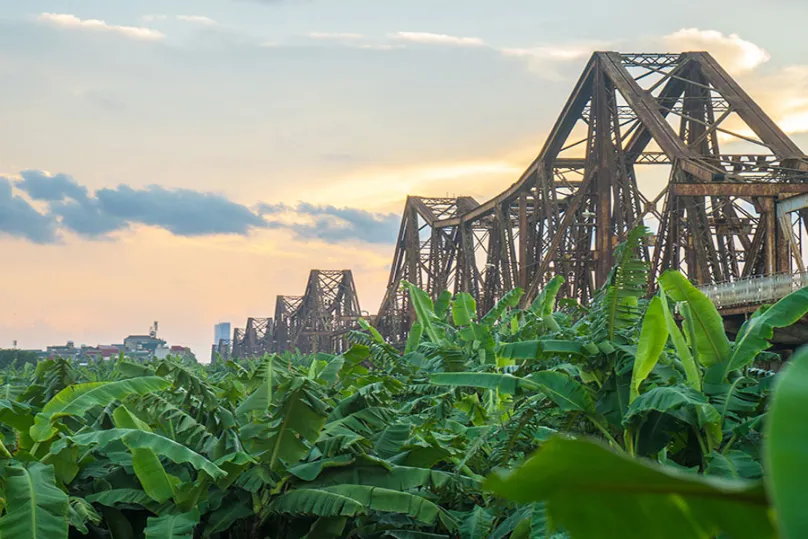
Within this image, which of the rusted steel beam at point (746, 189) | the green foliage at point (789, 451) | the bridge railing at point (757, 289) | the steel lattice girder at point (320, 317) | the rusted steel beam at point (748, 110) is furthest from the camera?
the steel lattice girder at point (320, 317)

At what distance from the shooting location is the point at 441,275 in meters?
54.2

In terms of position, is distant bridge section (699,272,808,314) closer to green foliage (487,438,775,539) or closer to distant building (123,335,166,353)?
green foliage (487,438,775,539)

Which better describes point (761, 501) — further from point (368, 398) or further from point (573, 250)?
point (573, 250)

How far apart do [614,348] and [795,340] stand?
13.1 meters

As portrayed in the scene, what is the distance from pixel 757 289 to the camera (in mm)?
19875

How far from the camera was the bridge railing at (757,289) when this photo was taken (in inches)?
741

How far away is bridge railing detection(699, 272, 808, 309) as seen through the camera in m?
18.8

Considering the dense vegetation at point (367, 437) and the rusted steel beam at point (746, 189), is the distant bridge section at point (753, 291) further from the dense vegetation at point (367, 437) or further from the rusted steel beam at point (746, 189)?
the dense vegetation at point (367, 437)

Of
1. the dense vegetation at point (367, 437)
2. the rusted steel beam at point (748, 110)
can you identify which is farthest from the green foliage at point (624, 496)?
the rusted steel beam at point (748, 110)

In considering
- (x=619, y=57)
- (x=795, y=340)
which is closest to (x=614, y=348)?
(x=795, y=340)

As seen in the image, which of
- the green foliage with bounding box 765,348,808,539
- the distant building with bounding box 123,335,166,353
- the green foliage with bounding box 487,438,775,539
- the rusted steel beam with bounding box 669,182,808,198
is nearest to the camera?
the green foliage with bounding box 765,348,808,539

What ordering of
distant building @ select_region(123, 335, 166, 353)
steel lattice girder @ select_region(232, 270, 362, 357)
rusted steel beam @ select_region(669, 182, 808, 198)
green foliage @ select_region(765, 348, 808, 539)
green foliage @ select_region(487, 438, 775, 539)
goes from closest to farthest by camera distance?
1. green foliage @ select_region(765, 348, 808, 539)
2. green foliage @ select_region(487, 438, 775, 539)
3. rusted steel beam @ select_region(669, 182, 808, 198)
4. steel lattice girder @ select_region(232, 270, 362, 357)
5. distant building @ select_region(123, 335, 166, 353)

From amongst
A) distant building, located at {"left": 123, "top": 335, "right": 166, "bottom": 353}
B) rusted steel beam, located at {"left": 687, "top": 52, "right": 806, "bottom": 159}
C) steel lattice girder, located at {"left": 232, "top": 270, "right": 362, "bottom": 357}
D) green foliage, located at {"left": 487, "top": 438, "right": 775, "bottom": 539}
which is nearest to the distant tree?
steel lattice girder, located at {"left": 232, "top": 270, "right": 362, "bottom": 357}

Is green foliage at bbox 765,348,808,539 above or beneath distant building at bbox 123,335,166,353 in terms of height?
above
